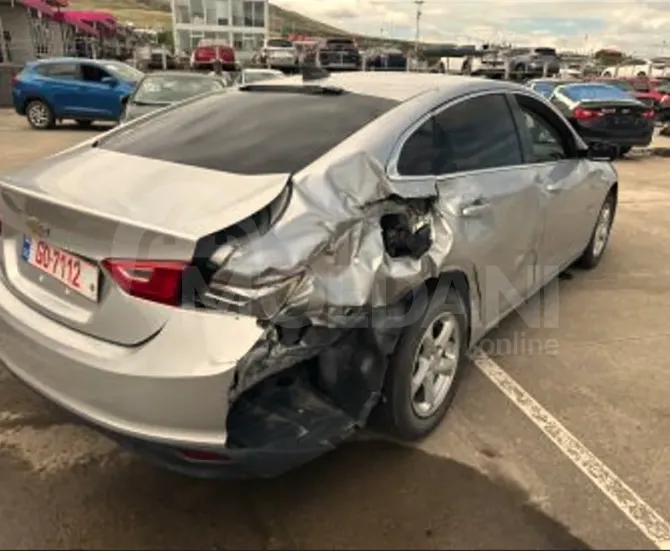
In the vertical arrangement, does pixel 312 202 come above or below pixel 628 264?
above

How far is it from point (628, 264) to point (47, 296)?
4.98 meters

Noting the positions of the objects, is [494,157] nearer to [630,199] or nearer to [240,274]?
[240,274]

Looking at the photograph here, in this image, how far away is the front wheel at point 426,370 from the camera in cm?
273

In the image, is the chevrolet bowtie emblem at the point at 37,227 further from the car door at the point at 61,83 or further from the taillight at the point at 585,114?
the car door at the point at 61,83

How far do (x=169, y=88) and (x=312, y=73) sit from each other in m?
8.78

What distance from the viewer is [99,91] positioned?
16.0 meters

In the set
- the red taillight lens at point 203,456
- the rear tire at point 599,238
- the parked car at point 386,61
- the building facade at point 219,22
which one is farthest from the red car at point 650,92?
the building facade at point 219,22

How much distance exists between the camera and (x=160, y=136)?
3.09 m

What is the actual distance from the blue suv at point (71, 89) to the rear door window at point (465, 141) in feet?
46.4

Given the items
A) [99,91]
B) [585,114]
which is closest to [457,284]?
[585,114]

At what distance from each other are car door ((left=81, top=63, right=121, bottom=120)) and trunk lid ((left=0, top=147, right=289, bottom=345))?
14.4 metres

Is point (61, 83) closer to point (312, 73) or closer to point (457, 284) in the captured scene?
point (312, 73)

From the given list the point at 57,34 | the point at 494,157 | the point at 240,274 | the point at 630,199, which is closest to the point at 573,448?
the point at 494,157

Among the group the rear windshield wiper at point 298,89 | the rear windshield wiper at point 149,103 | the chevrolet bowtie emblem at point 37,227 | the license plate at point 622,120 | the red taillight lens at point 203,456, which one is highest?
the rear windshield wiper at point 298,89
